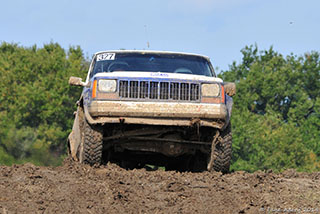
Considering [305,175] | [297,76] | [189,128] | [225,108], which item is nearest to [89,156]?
[189,128]

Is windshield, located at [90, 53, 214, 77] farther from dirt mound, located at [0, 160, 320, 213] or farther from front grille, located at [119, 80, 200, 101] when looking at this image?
dirt mound, located at [0, 160, 320, 213]

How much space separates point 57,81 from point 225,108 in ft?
149

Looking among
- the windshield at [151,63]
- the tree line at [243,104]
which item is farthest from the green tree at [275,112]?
the windshield at [151,63]

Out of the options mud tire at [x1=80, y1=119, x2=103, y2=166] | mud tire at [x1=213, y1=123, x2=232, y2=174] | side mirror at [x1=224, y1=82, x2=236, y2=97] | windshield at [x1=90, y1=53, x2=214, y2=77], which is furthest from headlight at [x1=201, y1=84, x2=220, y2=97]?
mud tire at [x1=80, y1=119, x2=103, y2=166]

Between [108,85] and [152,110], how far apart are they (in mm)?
749

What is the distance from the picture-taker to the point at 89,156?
966 cm

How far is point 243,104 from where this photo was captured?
62.6 metres

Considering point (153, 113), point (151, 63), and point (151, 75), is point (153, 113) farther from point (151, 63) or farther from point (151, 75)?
point (151, 63)

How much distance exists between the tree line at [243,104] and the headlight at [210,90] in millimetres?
32404

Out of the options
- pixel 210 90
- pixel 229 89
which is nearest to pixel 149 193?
pixel 210 90

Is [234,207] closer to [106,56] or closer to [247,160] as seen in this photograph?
[106,56]

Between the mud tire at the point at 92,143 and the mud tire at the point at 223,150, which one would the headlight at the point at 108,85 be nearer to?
the mud tire at the point at 92,143

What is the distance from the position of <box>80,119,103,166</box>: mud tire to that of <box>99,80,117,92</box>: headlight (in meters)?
0.58

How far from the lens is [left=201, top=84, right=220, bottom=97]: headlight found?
9.61 metres
